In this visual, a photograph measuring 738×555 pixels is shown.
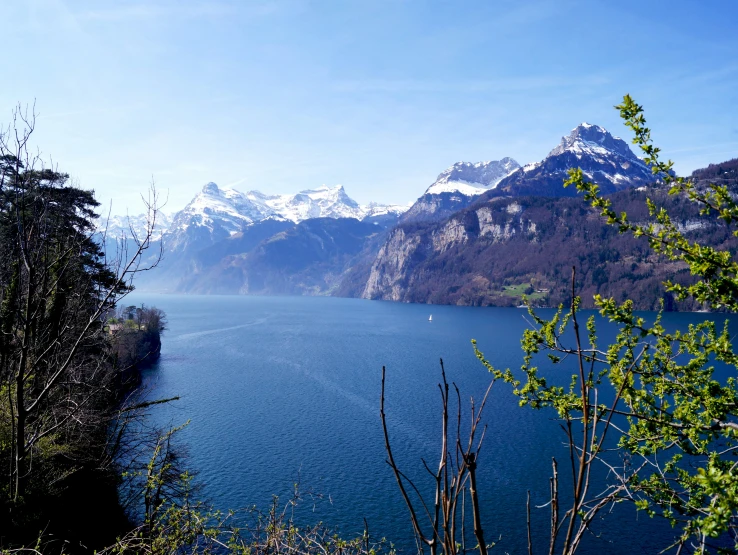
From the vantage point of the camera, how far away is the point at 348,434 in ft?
134

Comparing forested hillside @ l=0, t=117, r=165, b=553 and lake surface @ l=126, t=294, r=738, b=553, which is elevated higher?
forested hillside @ l=0, t=117, r=165, b=553

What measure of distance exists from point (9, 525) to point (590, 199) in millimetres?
14888

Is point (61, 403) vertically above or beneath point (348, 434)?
above

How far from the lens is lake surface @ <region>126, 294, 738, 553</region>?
27578mm

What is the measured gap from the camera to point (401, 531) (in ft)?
86.1

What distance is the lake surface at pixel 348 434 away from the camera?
27578 millimetres

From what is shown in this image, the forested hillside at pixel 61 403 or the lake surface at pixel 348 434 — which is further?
the lake surface at pixel 348 434

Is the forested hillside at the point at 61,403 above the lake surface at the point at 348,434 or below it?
above

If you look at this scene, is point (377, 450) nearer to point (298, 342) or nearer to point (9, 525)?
point (9, 525)

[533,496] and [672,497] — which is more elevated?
[672,497]

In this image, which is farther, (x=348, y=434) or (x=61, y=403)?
(x=348, y=434)

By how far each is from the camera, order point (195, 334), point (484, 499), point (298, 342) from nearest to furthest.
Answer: point (484, 499) → point (298, 342) → point (195, 334)

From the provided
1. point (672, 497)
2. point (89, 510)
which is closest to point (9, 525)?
point (89, 510)

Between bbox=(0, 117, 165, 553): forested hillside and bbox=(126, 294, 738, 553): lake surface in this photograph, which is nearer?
bbox=(0, 117, 165, 553): forested hillside
